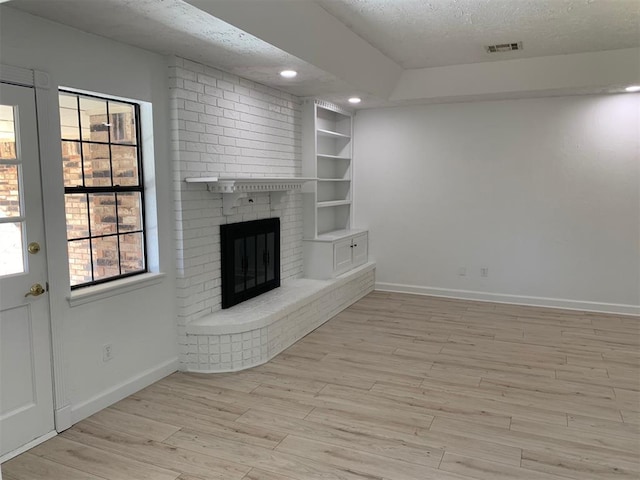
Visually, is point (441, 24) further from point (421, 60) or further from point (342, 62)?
point (421, 60)

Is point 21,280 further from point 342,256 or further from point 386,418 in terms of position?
point 342,256

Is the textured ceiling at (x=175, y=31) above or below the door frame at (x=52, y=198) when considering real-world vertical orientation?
above

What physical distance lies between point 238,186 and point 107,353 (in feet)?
5.13

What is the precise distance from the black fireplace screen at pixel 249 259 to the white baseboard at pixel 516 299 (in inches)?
85.3

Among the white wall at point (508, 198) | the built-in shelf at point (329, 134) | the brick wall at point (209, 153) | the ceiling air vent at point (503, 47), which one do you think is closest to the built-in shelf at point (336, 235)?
the white wall at point (508, 198)

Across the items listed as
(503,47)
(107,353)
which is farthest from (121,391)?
(503,47)

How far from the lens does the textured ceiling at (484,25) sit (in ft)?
11.6

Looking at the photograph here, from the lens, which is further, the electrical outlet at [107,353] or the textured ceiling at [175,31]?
the electrical outlet at [107,353]

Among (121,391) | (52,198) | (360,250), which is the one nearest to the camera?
(52,198)

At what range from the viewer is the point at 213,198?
13.3 ft

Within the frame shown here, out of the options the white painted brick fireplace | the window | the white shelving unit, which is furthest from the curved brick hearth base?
the window

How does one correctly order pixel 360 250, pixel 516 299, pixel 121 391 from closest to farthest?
1. pixel 121 391
2. pixel 516 299
3. pixel 360 250

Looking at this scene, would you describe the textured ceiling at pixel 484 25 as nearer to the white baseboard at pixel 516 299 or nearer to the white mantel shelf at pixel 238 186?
the white mantel shelf at pixel 238 186

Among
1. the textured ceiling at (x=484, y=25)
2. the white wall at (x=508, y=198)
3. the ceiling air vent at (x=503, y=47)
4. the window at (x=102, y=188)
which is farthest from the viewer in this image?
the white wall at (x=508, y=198)
